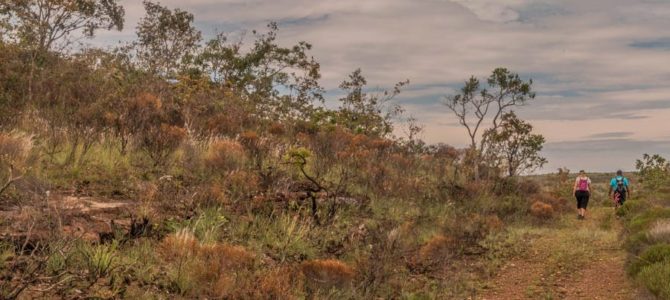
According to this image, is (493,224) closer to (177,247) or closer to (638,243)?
(638,243)

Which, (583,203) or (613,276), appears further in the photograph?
(583,203)

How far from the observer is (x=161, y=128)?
→ 10766mm

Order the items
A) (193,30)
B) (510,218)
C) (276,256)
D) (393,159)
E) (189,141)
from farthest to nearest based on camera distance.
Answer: (193,30) → (393,159) → (510,218) → (189,141) → (276,256)

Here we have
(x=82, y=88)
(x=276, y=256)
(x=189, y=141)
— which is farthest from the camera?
(x=82, y=88)

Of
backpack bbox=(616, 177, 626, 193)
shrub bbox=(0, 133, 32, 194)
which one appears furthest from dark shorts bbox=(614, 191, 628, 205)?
shrub bbox=(0, 133, 32, 194)

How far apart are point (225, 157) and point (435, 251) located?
15.1ft

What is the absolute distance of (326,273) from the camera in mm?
7012

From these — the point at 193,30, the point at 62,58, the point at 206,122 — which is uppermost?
the point at 193,30

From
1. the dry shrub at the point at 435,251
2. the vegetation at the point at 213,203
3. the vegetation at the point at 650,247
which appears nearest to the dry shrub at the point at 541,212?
the vegetation at the point at 213,203

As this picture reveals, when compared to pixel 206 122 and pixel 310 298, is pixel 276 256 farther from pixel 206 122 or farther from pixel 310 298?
pixel 206 122

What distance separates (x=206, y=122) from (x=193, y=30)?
12.7 meters

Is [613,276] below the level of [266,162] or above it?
below

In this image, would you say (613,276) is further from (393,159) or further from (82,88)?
(82,88)

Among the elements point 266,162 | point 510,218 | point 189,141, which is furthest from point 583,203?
point 189,141
